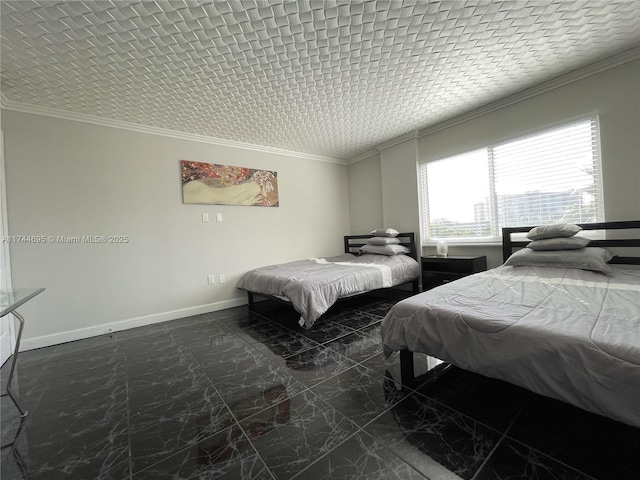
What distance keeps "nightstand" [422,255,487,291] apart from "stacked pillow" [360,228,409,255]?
466 mm

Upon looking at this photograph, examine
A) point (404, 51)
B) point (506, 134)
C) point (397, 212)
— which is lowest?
point (397, 212)

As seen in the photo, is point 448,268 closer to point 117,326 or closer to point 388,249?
point 388,249

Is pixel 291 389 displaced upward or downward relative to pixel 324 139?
downward

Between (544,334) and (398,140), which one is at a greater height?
(398,140)

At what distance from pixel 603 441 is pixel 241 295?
374 centimetres

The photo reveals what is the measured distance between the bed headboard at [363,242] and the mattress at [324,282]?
0.28m

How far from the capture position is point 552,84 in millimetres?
2684

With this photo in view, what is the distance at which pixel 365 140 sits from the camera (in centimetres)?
423

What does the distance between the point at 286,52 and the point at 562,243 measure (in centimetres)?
304

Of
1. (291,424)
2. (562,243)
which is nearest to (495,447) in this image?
(291,424)

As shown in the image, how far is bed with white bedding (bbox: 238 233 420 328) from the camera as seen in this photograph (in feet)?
8.32

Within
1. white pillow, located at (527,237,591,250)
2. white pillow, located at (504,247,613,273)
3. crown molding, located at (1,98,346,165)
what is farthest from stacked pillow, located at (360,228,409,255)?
crown molding, located at (1,98,346,165)

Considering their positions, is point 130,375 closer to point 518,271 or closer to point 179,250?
point 179,250

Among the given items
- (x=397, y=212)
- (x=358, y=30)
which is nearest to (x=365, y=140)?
(x=397, y=212)
